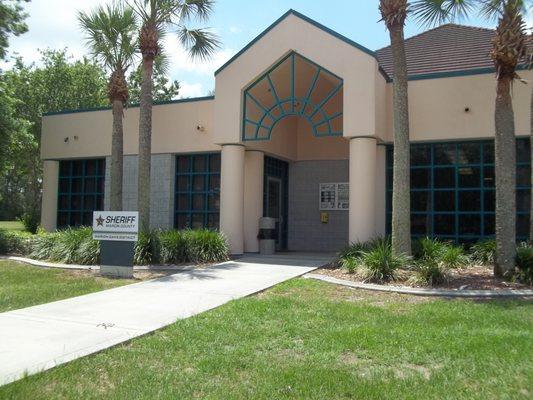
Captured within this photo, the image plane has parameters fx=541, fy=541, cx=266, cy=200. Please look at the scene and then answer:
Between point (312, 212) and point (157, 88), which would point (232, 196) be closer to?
point (312, 212)

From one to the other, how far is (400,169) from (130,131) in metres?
11.1

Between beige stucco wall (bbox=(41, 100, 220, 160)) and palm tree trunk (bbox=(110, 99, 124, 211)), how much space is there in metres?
2.33

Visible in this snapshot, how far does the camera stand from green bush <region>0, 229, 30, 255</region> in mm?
16766

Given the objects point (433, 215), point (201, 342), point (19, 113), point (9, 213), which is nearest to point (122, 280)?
point (201, 342)

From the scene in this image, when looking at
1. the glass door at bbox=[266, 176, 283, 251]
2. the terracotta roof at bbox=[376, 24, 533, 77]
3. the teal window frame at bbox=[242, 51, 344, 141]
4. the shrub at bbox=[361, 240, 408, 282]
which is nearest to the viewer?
the shrub at bbox=[361, 240, 408, 282]

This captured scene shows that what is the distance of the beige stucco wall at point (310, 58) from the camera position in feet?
48.1

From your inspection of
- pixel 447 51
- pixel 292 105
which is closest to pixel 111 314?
pixel 292 105

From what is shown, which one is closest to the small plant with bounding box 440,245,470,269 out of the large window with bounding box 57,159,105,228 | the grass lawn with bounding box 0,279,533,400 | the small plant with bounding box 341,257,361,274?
the small plant with bounding box 341,257,361,274

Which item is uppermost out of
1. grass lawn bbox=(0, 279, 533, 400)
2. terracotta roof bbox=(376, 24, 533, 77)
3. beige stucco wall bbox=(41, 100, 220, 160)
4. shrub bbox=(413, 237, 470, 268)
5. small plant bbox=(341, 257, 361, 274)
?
terracotta roof bbox=(376, 24, 533, 77)

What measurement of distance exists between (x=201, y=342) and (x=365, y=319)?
2.57 m

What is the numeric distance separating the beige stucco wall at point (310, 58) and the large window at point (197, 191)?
2.02m

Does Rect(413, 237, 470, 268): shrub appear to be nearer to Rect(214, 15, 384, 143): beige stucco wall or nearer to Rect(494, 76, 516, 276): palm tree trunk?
Rect(494, 76, 516, 276): palm tree trunk

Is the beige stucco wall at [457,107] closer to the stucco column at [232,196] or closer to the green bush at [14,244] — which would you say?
the stucco column at [232,196]

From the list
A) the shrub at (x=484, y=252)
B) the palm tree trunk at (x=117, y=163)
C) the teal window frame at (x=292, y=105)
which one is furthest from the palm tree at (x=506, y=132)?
the palm tree trunk at (x=117, y=163)
